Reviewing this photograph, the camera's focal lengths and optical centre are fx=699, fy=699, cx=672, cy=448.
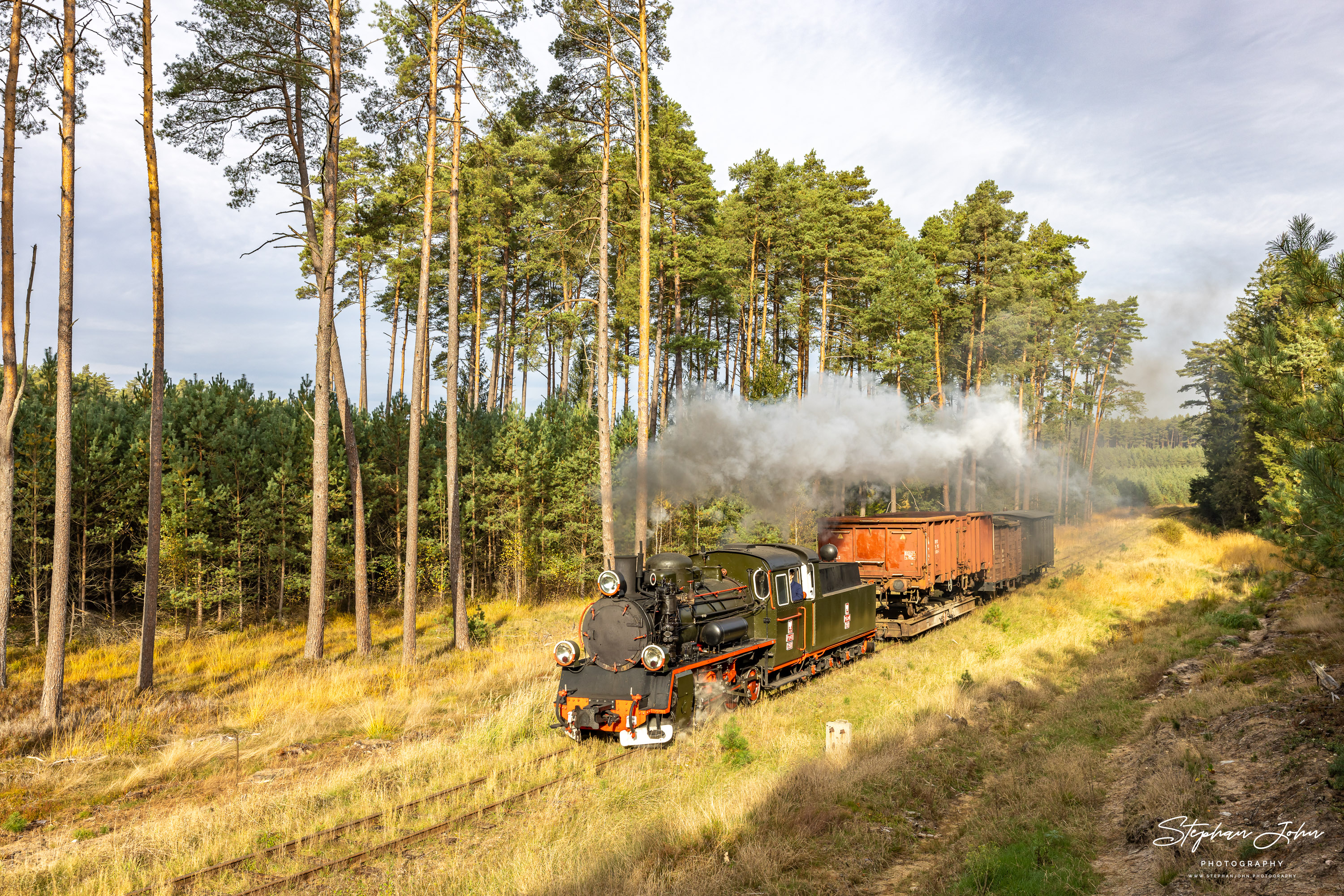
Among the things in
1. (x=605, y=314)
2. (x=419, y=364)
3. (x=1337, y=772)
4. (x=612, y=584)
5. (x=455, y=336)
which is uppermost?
(x=605, y=314)

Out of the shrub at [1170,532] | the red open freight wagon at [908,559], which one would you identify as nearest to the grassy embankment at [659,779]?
the red open freight wagon at [908,559]

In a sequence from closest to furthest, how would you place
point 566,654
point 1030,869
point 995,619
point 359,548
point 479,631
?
point 1030,869 → point 566,654 → point 359,548 → point 479,631 → point 995,619

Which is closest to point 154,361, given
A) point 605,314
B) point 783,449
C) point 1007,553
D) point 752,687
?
point 605,314

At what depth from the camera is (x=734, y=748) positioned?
10.2m

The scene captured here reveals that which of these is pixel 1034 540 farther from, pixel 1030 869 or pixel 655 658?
pixel 1030 869

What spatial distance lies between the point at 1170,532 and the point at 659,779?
45.4 meters

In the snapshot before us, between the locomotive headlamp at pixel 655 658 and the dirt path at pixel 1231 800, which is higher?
the locomotive headlamp at pixel 655 658

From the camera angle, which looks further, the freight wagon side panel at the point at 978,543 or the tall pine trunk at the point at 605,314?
the freight wagon side panel at the point at 978,543

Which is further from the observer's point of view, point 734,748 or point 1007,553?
point 1007,553

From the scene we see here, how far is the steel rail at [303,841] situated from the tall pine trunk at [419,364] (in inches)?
316

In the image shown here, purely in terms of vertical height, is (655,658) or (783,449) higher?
Answer: (783,449)

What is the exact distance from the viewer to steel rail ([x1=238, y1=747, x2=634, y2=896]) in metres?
6.77

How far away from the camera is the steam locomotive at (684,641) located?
10273 millimetres

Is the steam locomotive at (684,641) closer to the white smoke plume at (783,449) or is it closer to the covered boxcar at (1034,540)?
the white smoke plume at (783,449)
